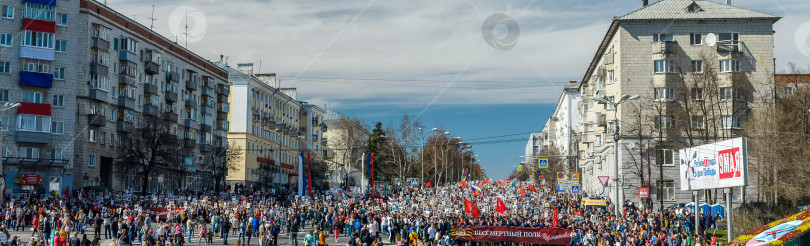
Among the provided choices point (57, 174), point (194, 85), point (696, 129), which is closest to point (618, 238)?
point (696, 129)

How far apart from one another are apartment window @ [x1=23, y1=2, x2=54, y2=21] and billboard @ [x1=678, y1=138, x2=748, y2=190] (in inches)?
1874

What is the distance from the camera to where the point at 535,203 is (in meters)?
56.7

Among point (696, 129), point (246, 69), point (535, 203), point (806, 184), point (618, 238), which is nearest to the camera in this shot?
point (618, 238)

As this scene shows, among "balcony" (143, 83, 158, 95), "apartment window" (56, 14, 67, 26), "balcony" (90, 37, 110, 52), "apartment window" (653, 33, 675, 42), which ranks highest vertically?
"apartment window" (56, 14, 67, 26)

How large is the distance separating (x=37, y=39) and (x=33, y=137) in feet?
24.4

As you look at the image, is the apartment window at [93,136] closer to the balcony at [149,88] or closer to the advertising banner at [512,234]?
the balcony at [149,88]

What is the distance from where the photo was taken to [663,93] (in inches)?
2549

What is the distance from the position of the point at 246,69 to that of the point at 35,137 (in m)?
51.4

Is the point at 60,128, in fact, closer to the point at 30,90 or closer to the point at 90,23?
the point at 30,90

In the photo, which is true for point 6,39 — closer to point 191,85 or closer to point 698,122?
point 191,85

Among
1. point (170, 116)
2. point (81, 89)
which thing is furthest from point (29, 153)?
point (170, 116)

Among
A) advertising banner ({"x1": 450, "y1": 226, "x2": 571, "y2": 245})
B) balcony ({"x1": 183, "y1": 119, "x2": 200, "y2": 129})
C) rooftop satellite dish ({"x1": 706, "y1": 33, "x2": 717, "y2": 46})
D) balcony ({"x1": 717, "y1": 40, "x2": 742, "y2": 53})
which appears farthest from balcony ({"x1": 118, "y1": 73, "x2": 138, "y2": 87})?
balcony ({"x1": 717, "y1": 40, "x2": 742, "y2": 53})

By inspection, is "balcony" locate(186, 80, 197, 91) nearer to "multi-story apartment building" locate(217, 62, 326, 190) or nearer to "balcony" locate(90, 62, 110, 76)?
"multi-story apartment building" locate(217, 62, 326, 190)

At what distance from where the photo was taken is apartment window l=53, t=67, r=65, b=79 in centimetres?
6417
